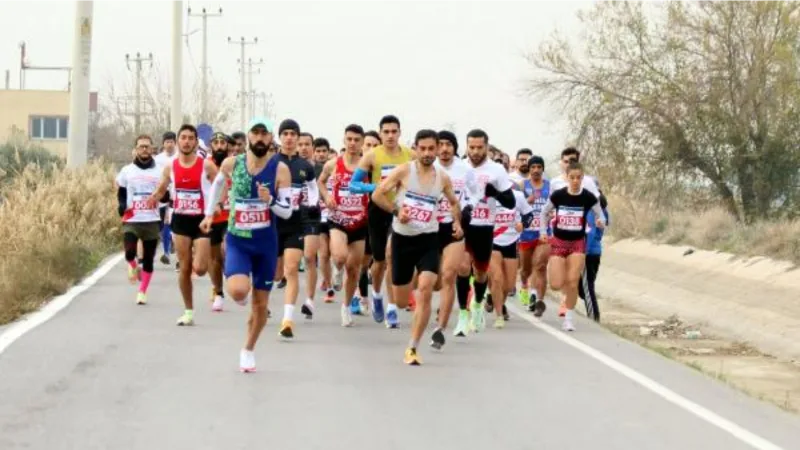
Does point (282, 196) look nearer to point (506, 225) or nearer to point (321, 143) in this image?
point (506, 225)

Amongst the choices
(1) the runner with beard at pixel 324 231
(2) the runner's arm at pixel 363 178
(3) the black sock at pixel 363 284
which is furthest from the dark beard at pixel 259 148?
(3) the black sock at pixel 363 284

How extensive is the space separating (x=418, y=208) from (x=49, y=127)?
104 meters

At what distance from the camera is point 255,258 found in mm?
12438

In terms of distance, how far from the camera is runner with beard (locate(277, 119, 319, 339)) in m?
14.7

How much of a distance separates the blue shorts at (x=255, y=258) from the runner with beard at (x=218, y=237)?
386 cm

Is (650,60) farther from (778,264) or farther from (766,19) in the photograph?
(778,264)

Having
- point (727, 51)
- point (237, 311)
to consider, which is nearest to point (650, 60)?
point (727, 51)

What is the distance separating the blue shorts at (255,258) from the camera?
12328 mm

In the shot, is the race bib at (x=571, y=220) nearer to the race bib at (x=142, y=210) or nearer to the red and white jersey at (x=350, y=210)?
the red and white jersey at (x=350, y=210)

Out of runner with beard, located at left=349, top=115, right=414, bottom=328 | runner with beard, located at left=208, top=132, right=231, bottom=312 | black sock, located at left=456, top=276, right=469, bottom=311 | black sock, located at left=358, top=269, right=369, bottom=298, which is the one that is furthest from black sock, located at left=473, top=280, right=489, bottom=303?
runner with beard, located at left=208, top=132, right=231, bottom=312

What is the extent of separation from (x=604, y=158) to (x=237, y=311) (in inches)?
845

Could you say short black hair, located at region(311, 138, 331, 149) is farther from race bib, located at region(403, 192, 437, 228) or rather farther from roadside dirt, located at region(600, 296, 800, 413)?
race bib, located at region(403, 192, 437, 228)

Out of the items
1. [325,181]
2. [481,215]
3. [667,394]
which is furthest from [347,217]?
[667,394]

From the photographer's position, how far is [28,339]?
14039mm
